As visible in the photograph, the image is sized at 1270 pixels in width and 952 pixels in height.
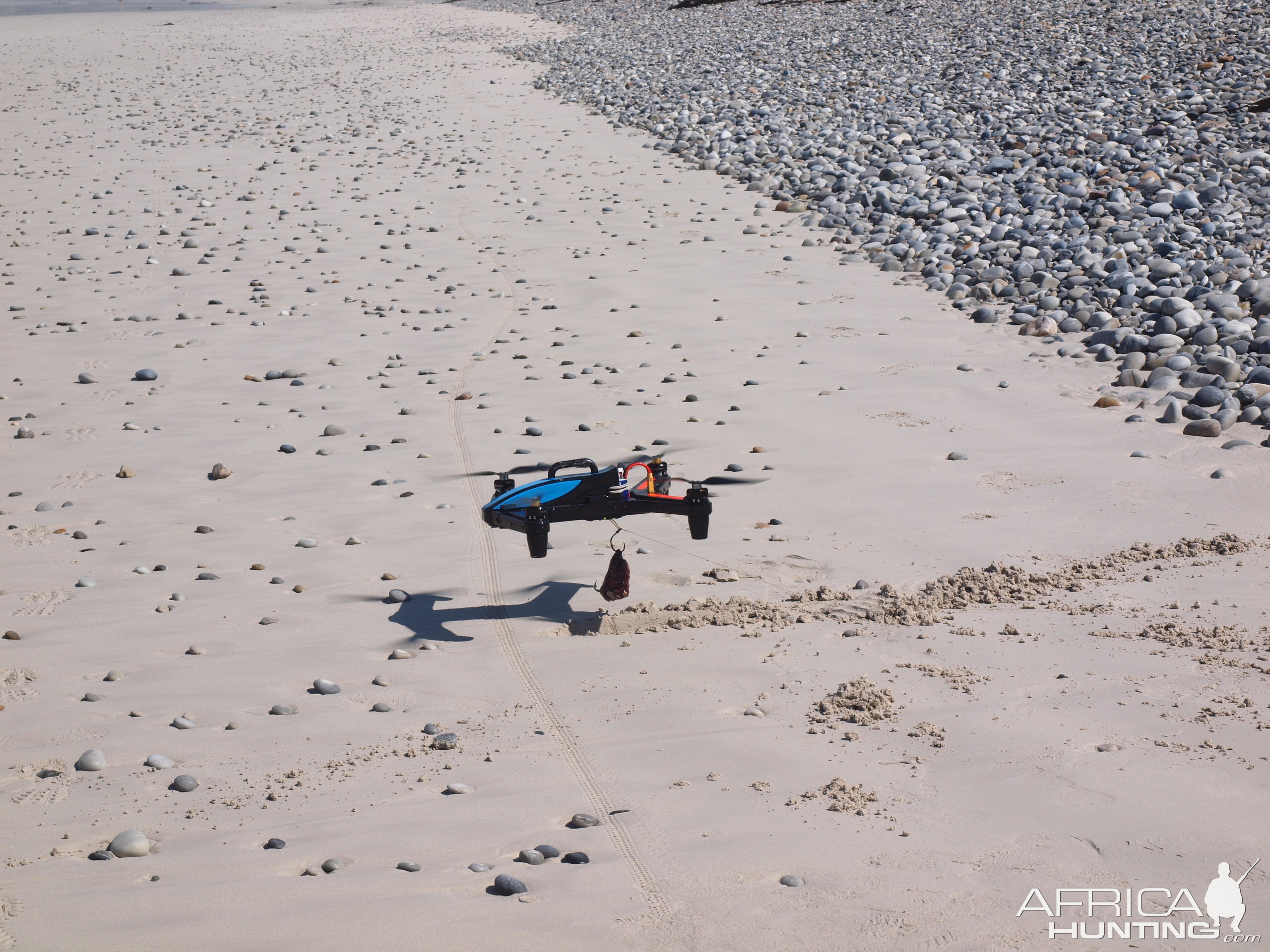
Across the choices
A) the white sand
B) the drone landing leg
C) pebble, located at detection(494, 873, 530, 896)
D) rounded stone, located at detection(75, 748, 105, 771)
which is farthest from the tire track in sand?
rounded stone, located at detection(75, 748, 105, 771)

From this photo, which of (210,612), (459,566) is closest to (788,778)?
(459,566)

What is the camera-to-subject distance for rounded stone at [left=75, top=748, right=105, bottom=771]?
13.1 ft

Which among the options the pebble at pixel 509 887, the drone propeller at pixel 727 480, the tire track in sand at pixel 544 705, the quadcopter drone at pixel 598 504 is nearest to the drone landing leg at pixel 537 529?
the quadcopter drone at pixel 598 504

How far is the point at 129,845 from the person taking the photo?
3549mm

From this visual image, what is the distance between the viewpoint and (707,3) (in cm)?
3703

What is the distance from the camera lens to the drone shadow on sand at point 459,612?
5.00 m

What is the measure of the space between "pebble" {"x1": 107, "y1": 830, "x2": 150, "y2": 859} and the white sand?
38 mm

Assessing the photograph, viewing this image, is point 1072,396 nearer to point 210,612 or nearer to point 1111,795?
point 1111,795

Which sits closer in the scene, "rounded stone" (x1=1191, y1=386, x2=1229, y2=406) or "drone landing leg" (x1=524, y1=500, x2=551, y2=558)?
"drone landing leg" (x1=524, y1=500, x2=551, y2=558)

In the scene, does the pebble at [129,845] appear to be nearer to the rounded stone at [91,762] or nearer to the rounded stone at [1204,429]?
the rounded stone at [91,762]

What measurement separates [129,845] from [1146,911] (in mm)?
2869

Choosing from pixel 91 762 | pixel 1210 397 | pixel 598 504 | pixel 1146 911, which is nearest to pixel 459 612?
pixel 598 504

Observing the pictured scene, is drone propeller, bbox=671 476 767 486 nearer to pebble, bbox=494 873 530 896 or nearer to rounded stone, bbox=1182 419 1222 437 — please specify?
rounded stone, bbox=1182 419 1222 437

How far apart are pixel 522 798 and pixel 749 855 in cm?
77
